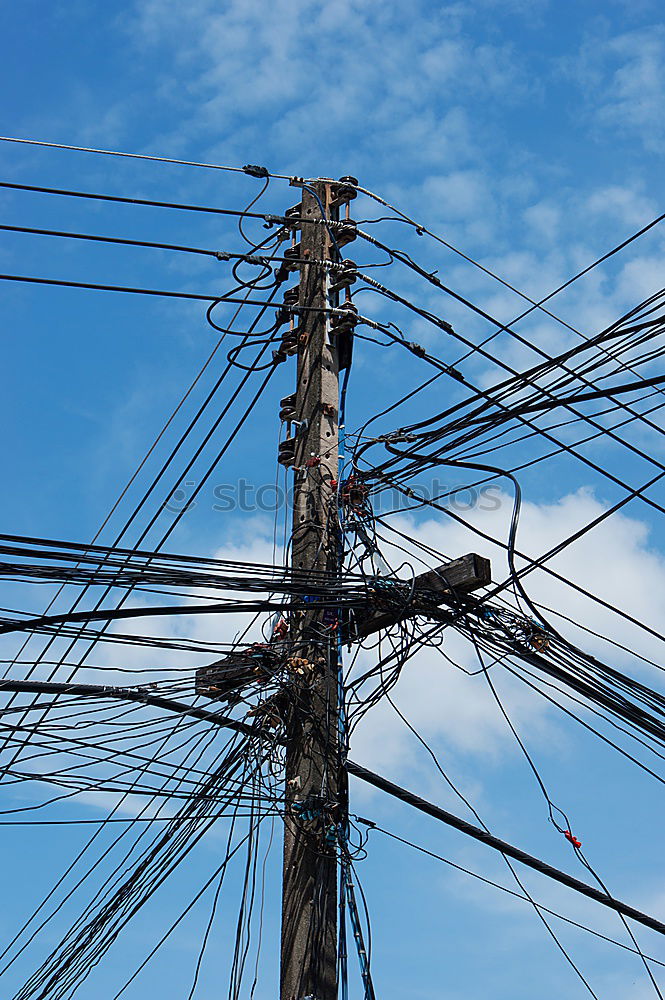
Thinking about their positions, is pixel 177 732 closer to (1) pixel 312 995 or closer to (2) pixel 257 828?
(2) pixel 257 828

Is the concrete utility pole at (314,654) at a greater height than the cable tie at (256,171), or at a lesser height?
lesser

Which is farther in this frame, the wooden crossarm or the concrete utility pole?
the wooden crossarm

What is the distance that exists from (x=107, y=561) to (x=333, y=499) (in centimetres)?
151

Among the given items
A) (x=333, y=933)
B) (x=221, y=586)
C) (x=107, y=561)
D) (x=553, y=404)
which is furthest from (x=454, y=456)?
(x=333, y=933)

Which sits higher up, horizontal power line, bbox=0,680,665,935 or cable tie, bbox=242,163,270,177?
cable tie, bbox=242,163,270,177

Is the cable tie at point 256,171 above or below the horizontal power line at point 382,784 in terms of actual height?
above

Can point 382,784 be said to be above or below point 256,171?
below

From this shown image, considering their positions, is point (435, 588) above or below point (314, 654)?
above

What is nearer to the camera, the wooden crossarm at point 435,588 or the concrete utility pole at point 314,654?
the concrete utility pole at point 314,654

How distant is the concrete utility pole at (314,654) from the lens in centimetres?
601

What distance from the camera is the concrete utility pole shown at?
19.7ft

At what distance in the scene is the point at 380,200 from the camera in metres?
8.29

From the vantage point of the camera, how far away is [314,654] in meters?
6.64

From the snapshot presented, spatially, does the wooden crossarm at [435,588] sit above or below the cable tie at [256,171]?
below
